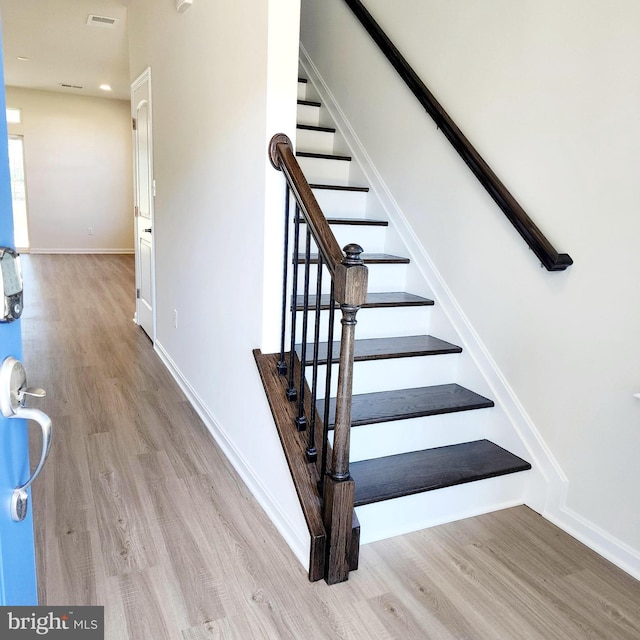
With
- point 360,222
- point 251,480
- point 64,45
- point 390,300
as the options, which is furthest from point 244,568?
point 64,45

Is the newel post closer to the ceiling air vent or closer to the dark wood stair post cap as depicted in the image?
the dark wood stair post cap

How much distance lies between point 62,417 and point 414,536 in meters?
1.98

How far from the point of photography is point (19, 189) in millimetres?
8984

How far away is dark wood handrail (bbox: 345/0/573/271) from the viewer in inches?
80.6

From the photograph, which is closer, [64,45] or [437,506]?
[437,506]

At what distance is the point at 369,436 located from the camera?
2152 mm

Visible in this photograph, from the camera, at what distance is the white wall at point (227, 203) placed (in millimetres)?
2043

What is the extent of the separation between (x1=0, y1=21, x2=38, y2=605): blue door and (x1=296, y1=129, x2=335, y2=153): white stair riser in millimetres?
2830

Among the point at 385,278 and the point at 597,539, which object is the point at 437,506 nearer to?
the point at 597,539

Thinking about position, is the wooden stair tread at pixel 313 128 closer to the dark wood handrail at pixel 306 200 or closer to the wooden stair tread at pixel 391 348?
the dark wood handrail at pixel 306 200

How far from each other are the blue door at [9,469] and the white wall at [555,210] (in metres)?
1.82

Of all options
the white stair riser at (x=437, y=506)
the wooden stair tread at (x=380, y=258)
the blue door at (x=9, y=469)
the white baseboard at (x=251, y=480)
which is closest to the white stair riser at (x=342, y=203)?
the wooden stair tread at (x=380, y=258)

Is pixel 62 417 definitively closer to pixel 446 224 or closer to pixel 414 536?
pixel 414 536

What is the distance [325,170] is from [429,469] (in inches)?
77.8
